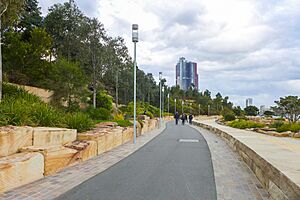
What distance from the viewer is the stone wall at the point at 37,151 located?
654 cm

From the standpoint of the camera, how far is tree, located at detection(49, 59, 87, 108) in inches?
869

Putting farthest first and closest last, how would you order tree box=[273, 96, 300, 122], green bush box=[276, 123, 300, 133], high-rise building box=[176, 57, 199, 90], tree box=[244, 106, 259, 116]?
high-rise building box=[176, 57, 199, 90] < tree box=[244, 106, 259, 116] < tree box=[273, 96, 300, 122] < green bush box=[276, 123, 300, 133]

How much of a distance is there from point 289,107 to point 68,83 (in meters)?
33.9

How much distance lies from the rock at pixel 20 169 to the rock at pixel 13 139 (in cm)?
24

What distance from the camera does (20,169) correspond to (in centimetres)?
664

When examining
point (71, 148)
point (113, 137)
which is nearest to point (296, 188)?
point (71, 148)

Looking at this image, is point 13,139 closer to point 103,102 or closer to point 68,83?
point 68,83

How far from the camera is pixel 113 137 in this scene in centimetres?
1369

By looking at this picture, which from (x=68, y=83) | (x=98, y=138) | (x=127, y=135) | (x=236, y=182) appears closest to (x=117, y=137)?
(x=127, y=135)

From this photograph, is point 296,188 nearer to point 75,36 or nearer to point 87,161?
point 87,161

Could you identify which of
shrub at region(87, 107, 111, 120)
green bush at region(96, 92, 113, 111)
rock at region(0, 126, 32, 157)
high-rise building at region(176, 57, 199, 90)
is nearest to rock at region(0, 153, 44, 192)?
rock at region(0, 126, 32, 157)

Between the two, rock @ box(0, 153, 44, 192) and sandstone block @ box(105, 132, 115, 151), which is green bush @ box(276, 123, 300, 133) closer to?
sandstone block @ box(105, 132, 115, 151)

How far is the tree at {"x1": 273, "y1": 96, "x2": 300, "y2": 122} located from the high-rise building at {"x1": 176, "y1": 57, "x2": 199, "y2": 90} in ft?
262

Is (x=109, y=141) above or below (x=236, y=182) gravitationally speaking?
above
